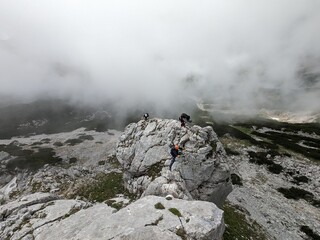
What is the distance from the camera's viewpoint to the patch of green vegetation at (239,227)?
23.0m

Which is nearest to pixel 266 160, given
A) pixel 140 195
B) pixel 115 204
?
pixel 140 195

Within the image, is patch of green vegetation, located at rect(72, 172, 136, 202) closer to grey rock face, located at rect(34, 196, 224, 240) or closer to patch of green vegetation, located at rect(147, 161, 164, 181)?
patch of green vegetation, located at rect(147, 161, 164, 181)

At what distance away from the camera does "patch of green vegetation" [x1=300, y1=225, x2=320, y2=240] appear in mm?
29703

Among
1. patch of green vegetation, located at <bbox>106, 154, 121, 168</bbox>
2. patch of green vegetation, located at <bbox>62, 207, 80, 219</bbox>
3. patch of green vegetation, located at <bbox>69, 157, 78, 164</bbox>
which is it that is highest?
patch of green vegetation, located at <bbox>62, 207, 80, 219</bbox>

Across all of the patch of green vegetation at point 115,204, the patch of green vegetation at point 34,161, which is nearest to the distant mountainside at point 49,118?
the patch of green vegetation at point 34,161

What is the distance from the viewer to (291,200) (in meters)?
40.0

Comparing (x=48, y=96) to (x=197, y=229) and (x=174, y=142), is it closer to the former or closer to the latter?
(x=174, y=142)

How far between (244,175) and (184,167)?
30.8 m

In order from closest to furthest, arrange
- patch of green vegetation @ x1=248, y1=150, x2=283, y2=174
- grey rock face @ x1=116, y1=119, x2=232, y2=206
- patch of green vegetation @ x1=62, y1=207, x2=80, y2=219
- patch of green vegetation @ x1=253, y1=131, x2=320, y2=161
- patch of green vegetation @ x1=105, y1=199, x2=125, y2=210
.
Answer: patch of green vegetation @ x1=62, y1=207, x2=80, y2=219 < patch of green vegetation @ x1=105, y1=199, x2=125, y2=210 < grey rock face @ x1=116, y1=119, x2=232, y2=206 < patch of green vegetation @ x1=248, y1=150, x2=283, y2=174 < patch of green vegetation @ x1=253, y1=131, x2=320, y2=161

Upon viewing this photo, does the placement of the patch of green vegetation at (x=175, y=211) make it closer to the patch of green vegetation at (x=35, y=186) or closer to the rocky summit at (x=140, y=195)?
the rocky summit at (x=140, y=195)

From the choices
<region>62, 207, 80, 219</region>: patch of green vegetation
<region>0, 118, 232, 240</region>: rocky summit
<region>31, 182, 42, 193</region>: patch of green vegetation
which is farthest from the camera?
<region>31, 182, 42, 193</region>: patch of green vegetation

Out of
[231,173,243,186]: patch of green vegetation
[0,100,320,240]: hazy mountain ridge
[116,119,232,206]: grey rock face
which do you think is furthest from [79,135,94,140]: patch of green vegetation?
[116,119,232,206]: grey rock face

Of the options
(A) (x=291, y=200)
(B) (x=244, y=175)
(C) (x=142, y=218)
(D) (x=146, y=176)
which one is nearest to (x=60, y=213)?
(C) (x=142, y=218)

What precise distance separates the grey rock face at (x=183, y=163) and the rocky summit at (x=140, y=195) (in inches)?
4.0
